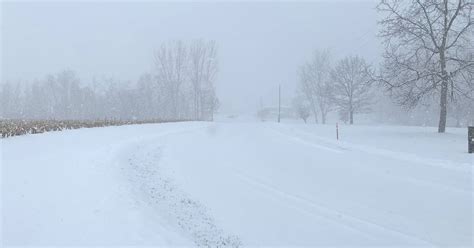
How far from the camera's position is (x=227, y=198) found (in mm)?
11133

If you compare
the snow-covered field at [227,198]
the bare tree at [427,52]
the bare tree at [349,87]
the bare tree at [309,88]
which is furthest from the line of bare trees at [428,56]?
the bare tree at [309,88]

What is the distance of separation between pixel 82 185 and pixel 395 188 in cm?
793

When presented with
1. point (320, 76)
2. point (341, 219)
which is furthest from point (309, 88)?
point (341, 219)

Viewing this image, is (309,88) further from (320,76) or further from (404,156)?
(404,156)

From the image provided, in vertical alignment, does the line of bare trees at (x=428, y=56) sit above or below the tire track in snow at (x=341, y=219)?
above

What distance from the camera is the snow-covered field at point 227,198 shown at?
22.8ft

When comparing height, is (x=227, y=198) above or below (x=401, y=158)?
below

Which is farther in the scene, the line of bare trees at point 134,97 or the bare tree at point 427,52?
the line of bare trees at point 134,97

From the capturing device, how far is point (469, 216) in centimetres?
874

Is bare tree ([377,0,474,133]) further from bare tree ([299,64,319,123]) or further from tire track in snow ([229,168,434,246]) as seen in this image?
bare tree ([299,64,319,123])

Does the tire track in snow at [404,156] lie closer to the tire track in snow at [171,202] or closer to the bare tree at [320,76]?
the tire track in snow at [171,202]

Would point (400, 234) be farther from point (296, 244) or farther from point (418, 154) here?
point (418, 154)

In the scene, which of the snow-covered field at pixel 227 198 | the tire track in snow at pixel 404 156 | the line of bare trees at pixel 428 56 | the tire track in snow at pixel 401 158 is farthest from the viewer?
the line of bare trees at pixel 428 56

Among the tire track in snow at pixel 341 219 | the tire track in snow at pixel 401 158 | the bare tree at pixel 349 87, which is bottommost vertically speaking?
the tire track in snow at pixel 341 219
